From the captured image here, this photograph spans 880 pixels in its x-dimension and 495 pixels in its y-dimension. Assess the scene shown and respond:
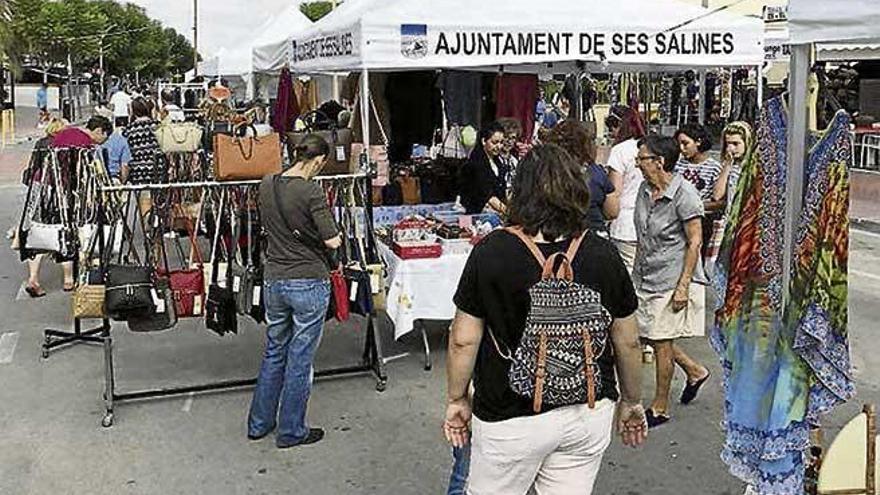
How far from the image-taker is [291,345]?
5.22 m

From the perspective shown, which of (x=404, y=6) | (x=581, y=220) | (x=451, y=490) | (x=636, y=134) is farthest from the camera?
(x=636, y=134)

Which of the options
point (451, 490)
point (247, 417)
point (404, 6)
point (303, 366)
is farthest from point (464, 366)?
point (404, 6)

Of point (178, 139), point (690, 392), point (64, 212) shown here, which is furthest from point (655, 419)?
point (178, 139)

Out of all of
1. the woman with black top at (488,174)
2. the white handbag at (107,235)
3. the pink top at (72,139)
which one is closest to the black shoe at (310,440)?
the white handbag at (107,235)

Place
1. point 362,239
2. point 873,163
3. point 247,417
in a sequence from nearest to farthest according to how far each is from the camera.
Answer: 1. point 247,417
2. point 362,239
3. point 873,163

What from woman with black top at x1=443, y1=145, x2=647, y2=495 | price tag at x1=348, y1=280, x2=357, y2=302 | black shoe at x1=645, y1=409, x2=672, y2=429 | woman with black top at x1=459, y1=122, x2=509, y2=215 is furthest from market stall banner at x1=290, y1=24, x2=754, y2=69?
woman with black top at x1=443, y1=145, x2=647, y2=495

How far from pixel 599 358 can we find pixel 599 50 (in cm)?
502

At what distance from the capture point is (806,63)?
355 cm

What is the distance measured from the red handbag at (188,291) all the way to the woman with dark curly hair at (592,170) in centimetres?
220

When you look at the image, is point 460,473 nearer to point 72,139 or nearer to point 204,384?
point 204,384

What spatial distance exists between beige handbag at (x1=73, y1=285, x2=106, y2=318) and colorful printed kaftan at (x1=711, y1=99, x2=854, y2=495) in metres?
3.31

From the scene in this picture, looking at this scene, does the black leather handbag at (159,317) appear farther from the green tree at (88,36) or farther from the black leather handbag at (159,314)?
the green tree at (88,36)

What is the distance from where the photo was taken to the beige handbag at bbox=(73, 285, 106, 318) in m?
5.59

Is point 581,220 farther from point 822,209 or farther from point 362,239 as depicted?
point 362,239
